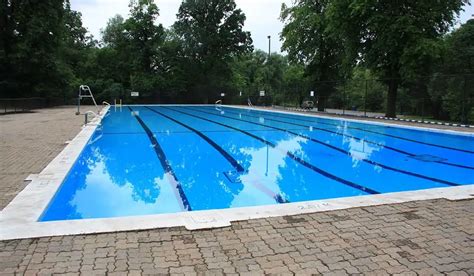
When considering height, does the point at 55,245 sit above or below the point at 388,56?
below

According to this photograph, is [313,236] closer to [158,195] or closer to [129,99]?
[158,195]

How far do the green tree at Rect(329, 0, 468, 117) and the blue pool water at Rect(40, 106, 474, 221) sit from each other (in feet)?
18.7

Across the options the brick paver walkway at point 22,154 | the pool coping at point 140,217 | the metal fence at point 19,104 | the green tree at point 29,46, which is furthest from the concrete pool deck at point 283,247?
the green tree at point 29,46

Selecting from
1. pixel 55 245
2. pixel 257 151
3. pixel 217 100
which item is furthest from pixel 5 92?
pixel 55 245

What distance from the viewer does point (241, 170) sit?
785cm

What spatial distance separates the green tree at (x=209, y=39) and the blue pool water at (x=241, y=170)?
28.1 meters

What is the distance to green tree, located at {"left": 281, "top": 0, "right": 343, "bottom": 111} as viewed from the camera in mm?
24711

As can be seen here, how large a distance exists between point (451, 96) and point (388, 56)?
11.6ft

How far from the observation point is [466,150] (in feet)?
33.9

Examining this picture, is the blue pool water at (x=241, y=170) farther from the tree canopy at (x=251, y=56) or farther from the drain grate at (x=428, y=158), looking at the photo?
the tree canopy at (x=251, y=56)

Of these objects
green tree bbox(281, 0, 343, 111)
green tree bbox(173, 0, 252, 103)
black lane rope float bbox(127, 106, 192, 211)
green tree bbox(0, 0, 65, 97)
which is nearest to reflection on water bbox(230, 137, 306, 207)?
black lane rope float bbox(127, 106, 192, 211)

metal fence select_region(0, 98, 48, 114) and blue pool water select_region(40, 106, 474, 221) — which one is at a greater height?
metal fence select_region(0, 98, 48, 114)

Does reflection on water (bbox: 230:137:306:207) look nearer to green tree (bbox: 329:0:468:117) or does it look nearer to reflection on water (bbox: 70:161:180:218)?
reflection on water (bbox: 70:161:180:218)

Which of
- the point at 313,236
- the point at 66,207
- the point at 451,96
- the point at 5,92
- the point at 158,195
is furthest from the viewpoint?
the point at 5,92
